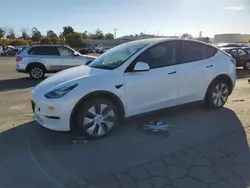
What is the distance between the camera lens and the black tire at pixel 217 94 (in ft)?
20.0

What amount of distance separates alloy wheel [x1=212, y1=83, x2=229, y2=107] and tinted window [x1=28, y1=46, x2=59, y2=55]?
9541 millimetres

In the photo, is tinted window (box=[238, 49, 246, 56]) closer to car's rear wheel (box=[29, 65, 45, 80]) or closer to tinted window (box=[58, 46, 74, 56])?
tinted window (box=[58, 46, 74, 56])

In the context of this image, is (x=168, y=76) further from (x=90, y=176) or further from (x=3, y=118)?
(x=3, y=118)

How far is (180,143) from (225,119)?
167 cm

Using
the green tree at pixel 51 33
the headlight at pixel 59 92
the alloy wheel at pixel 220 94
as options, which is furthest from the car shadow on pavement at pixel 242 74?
the green tree at pixel 51 33

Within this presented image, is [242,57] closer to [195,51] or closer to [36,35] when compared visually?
[195,51]

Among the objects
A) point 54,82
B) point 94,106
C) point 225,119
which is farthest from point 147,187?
point 225,119

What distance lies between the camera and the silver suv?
1328 cm

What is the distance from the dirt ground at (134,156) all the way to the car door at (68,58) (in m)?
8.22

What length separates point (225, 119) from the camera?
566 centimetres

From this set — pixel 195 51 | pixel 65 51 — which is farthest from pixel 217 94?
pixel 65 51

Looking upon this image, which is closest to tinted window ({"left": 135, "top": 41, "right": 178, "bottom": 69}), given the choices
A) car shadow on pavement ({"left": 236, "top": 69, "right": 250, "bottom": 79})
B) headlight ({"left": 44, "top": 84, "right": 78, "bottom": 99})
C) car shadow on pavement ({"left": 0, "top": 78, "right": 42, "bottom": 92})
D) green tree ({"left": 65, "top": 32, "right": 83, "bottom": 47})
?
headlight ({"left": 44, "top": 84, "right": 78, "bottom": 99})

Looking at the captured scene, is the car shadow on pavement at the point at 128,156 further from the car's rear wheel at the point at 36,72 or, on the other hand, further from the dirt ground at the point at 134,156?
the car's rear wheel at the point at 36,72

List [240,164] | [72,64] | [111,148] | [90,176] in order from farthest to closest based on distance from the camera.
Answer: [72,64]
[111,148]
[240,164]
[90,176]
